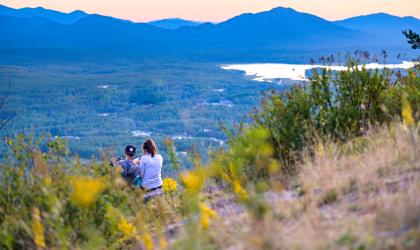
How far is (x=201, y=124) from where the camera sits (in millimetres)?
182000

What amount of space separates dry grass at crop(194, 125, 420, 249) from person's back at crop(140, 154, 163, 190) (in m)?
4.07

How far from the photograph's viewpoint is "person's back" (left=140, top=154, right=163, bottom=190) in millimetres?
9352

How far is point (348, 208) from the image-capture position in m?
4.17

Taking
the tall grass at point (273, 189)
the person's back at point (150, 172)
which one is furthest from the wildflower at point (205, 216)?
the person's back at point (150, 172)

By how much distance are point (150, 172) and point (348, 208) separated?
18.3ft

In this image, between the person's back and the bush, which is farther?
the person's back

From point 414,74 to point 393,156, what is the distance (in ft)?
12.1

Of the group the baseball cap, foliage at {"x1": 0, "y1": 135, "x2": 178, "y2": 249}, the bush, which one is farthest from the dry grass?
the baseball cap

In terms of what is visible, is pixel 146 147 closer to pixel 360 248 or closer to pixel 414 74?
pixel 414 74

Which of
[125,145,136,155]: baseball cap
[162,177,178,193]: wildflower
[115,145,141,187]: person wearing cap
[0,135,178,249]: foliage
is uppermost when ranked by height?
[0,135,178,249]: foliage

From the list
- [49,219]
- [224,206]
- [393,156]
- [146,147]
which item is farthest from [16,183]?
[146,147]

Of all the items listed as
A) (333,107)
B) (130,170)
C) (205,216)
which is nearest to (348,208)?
(205,216)

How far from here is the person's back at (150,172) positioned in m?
9.35

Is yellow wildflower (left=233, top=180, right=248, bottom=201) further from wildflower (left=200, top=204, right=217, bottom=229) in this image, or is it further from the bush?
the bush
